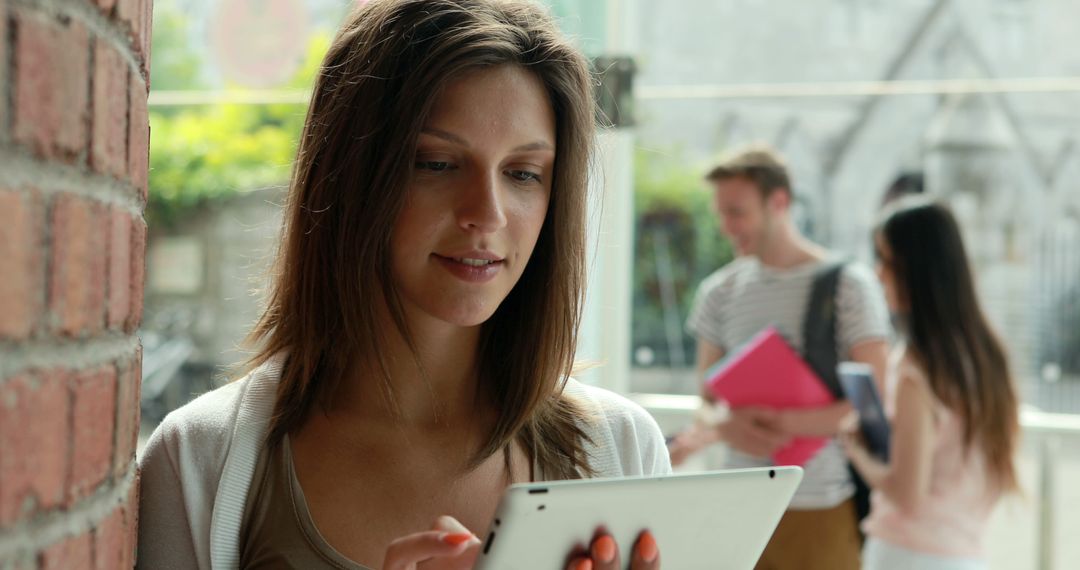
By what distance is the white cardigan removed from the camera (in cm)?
108

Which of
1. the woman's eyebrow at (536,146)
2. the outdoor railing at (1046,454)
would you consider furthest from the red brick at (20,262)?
the outdoor railing at (1046,454)

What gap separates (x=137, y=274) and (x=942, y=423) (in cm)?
239

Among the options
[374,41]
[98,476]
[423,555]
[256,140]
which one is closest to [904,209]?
[374,41]

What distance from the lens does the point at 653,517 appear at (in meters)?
0.97

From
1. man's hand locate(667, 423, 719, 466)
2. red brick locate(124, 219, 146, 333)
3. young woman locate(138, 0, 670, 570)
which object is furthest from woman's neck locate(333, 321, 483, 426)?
man's hand locate(667, 423, 719, 466)

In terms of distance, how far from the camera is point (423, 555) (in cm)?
93

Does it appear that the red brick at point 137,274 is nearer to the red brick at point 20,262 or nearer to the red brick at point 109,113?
the red brick at point 109,113

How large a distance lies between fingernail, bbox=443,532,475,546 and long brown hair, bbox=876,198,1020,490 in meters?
2.09

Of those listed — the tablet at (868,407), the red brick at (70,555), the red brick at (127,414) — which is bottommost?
the tablet at (868,407)

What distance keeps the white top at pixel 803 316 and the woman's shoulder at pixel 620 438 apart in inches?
69.8

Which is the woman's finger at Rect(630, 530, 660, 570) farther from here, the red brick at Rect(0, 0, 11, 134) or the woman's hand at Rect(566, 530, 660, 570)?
the red brick at Rect(0, 0, 11, 134)

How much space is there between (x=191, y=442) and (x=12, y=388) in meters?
0.66

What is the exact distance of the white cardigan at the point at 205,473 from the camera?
1085 millimetres

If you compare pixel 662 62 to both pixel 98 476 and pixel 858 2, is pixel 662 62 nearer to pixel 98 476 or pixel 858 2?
pixel 858 2
